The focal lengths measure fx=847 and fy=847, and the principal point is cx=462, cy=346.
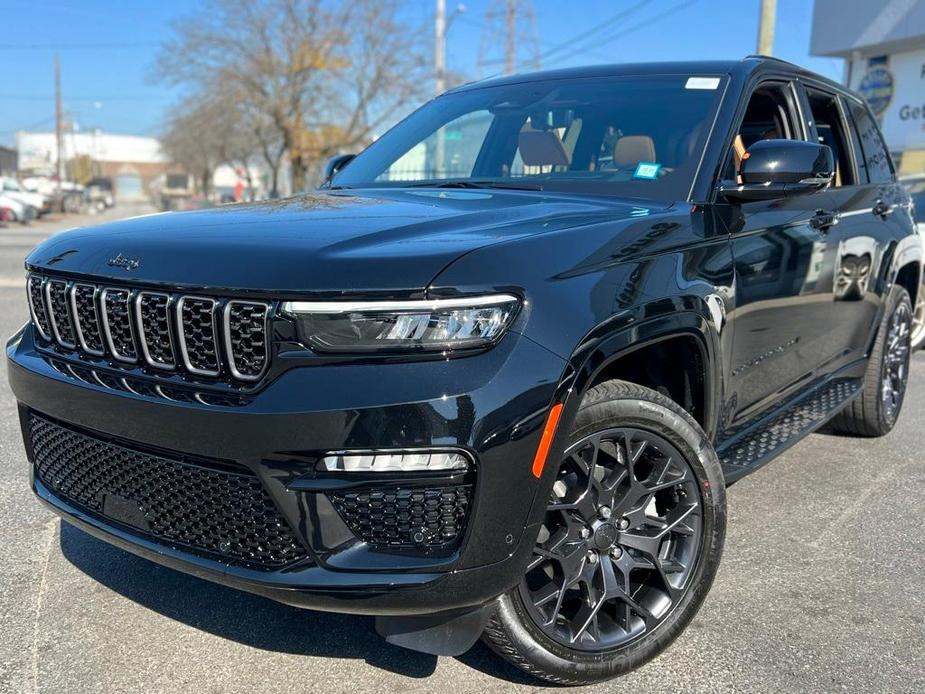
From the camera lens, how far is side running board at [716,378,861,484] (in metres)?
3.09

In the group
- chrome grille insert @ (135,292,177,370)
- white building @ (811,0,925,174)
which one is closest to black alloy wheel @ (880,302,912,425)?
chrome grille insert @ (135,292,177,370)

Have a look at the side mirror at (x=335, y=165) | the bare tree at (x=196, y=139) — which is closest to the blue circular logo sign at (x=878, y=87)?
the side mirror at (x=335, y=165)

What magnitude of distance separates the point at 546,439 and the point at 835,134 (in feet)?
10.6

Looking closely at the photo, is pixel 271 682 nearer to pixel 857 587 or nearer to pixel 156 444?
pixel 156 444

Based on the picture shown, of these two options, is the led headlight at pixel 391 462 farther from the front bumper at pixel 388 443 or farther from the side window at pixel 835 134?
the side window at pixel 835 134

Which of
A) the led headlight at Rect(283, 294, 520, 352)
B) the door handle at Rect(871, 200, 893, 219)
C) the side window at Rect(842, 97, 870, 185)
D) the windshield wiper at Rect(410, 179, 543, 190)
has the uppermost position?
the side window at Rect(842, 97, 870, 185)

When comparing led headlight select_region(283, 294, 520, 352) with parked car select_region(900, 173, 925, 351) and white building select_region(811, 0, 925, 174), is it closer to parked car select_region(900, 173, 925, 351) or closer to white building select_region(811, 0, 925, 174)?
parked car select_region(900, 173, 925, 351)

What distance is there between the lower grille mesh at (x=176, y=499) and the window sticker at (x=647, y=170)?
1.81 meters

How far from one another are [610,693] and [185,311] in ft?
5.22

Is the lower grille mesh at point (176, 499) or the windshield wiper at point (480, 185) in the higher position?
the windshield wiper at point (480, 185)

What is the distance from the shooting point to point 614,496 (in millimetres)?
2439

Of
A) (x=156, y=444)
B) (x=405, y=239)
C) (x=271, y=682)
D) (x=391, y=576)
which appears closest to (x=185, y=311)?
(x=156, y=444)

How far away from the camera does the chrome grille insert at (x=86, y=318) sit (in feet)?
7.77

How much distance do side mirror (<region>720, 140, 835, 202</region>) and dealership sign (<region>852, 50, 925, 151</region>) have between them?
18154 mm
